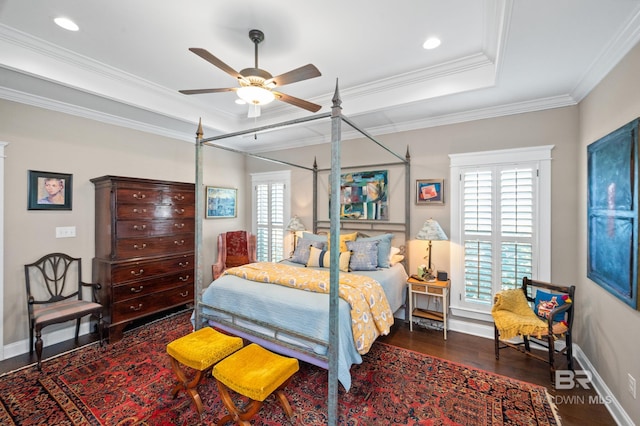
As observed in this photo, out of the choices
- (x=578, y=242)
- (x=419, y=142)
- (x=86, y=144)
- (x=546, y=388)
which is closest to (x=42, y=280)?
(x=86, y=144)

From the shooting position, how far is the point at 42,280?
3.18 meters

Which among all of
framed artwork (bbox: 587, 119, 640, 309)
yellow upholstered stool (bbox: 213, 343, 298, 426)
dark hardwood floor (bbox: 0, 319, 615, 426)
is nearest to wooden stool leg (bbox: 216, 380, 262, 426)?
yellow upholstered stool (bbox: 213, 343, 298, 426)

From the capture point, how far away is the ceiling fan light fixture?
2.31m

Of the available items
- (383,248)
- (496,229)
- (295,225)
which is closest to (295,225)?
(295,225)

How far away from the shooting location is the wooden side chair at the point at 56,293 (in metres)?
2.89

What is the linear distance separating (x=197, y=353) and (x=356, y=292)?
140 centimetres

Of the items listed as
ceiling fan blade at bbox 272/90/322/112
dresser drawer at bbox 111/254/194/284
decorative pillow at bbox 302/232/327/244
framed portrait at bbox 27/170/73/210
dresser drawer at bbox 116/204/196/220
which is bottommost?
dresser drawer at bbox 111/254/194/284

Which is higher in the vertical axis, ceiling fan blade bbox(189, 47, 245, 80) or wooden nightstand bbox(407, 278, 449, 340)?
ceiling fan blade bbox(189, 47, 245, 80)

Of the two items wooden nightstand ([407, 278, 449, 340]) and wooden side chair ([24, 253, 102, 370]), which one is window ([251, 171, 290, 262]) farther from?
wooden side chair ([24, 253, 102, 370])

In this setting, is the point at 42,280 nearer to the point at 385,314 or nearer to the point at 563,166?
the point at 385,314

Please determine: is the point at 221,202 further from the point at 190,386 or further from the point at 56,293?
the point at 190,386

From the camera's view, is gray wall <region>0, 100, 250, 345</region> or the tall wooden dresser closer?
gray wall <region>0, 100, 250, 345</region>

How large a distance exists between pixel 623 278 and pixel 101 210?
17.1ft

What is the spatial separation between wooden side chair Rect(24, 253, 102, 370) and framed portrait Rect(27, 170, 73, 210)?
1.91 feet
